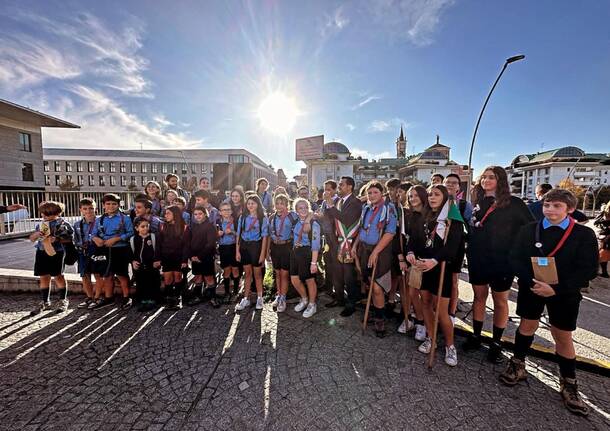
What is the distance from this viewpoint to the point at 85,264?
496 centimetres

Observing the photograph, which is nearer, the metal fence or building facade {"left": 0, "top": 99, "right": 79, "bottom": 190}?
the metal fence

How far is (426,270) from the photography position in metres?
3.13

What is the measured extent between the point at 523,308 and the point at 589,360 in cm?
125

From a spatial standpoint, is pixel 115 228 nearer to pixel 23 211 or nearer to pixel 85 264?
pixel 85 264

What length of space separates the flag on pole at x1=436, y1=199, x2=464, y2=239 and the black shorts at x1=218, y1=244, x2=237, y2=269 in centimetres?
358

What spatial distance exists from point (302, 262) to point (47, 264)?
462 centimetres

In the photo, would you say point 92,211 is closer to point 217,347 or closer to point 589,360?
point 217,347

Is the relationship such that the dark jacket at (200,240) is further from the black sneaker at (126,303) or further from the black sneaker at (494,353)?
the black sneaker at (494,353)

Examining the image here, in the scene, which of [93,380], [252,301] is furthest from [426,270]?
[93,380]

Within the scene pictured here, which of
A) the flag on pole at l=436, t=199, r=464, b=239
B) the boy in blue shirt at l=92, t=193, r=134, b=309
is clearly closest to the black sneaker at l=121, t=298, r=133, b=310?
the boy in blue shirt at l=92, t=193, r=134, b=309

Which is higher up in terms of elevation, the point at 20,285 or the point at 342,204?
the point at 342,204

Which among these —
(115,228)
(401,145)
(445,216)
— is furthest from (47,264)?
(401,145)

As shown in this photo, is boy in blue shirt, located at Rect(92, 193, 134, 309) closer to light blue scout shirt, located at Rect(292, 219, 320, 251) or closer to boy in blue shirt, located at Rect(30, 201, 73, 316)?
boy in blue shirt, located at Rect(30, 201, 73, 316)

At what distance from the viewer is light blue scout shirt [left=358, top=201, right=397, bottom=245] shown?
3.88 meters
